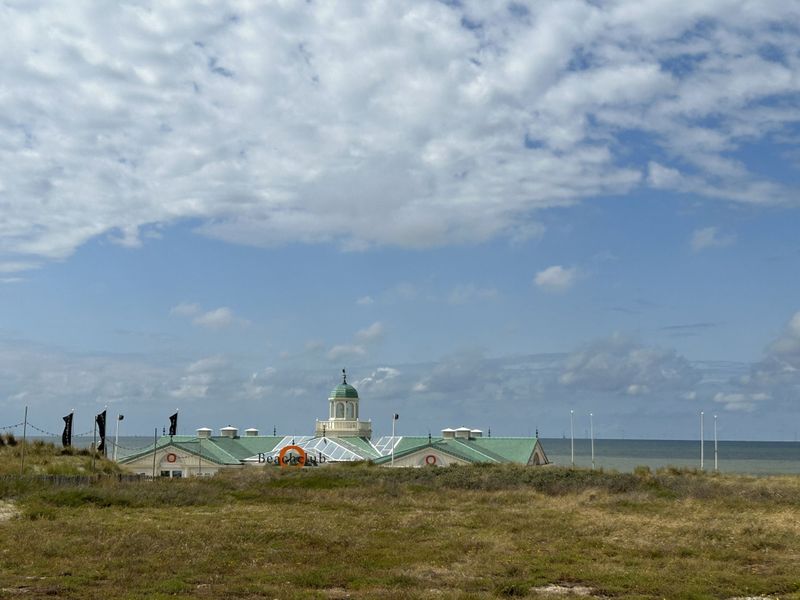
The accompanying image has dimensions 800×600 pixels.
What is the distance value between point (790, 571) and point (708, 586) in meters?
3.56

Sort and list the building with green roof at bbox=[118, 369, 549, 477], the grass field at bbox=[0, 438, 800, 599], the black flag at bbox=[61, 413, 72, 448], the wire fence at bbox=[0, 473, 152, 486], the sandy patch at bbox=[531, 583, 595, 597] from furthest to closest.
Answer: the building with green roof at bbox=[118, 369, 549, 477]
the black flag at bbox=[61, 413, 72, 448]
the wire fence at bbox=[0, 473, 152, 486]
the grass field at bbox=[0, 438, 800, 599]
the sandy patch at bbox=[531, 583, 595, 597]

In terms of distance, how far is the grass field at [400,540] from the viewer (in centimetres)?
1923

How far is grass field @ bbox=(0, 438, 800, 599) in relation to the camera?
1923cm

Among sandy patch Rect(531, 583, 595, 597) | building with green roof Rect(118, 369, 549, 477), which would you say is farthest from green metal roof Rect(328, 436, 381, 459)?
sandy patch Rect(531, 583, 595, 597)

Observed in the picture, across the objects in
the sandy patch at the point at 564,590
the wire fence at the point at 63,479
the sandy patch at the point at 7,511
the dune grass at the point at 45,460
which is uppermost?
the dune grass at the point at 45,460

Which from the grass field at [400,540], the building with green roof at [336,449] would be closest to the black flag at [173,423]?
the building with green roof at [336,449]

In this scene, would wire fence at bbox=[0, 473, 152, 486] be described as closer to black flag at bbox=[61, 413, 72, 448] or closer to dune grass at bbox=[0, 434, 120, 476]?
dune grass at bbox=[0, 434, 120, 476]

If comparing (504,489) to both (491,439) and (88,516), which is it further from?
(491,439)

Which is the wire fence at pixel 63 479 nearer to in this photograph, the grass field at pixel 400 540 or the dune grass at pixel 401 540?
the grass field at pixel 400 540

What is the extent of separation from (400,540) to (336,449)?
4504cm

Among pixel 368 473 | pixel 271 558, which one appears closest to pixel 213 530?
pixel 271 558

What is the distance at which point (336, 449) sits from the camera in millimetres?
71375

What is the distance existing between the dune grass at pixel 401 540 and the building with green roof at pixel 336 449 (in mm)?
19791

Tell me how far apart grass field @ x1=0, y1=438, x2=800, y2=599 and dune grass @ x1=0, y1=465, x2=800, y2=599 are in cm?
7
